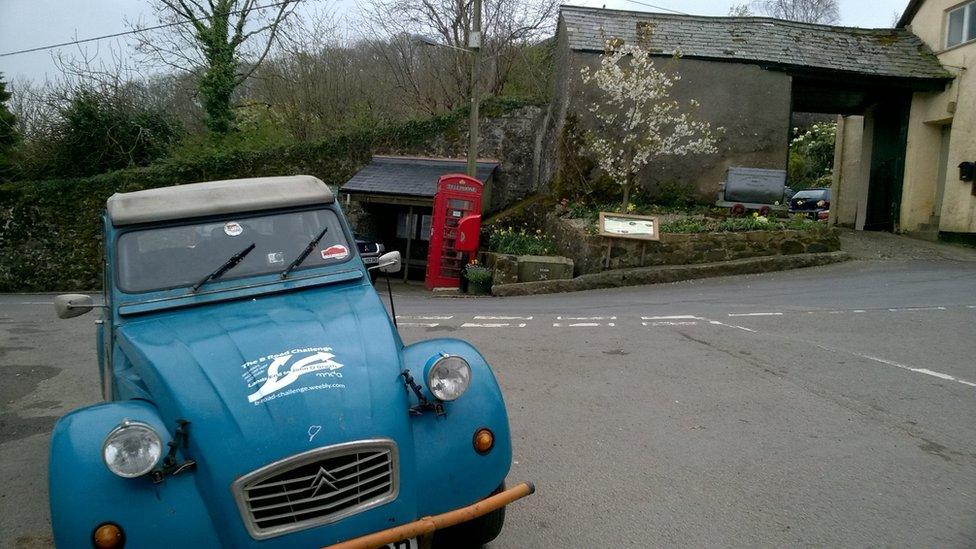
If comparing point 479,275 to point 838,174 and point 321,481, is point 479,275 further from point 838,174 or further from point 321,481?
point 838,174

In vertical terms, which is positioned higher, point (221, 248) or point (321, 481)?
point (221, 248)

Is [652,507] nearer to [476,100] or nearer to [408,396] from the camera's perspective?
[408,396]

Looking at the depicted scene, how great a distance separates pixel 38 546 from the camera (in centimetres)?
404

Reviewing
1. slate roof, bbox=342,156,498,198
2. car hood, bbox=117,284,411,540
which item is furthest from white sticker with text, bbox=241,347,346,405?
slate roof, bbox=342,156,498,198

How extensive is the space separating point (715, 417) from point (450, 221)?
1228cm

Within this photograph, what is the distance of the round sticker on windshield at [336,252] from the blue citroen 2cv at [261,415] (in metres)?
0.03

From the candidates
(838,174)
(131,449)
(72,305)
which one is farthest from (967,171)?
(131,449)

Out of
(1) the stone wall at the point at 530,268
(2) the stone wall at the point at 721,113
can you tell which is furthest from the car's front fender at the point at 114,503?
(2) the stone wall at the point at 721,113

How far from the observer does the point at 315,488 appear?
300 centimetres

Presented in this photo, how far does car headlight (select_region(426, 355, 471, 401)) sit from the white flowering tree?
548 inches

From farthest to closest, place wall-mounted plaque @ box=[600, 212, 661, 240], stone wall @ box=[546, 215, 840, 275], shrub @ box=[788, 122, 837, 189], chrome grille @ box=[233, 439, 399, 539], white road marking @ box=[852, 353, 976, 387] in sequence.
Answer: shrub @ box=[788, 122, 837, 189] → stone wall @ box=[546, 215, 840, 275] → wall-mounted plaque @ box=[600, 212, 661, 240] → white road marking @ box=[852, 353, 976, 387] → chrome grille @ box=[233, 439, 399, 539]

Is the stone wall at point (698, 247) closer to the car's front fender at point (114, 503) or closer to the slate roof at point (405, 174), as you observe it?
the slate roof at point (405, 174)

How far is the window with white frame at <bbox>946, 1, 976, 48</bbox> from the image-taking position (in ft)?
57.7

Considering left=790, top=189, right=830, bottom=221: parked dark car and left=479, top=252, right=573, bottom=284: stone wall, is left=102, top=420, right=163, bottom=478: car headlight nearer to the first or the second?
left=479, top=252, right=573, bottom=284: stone wall
